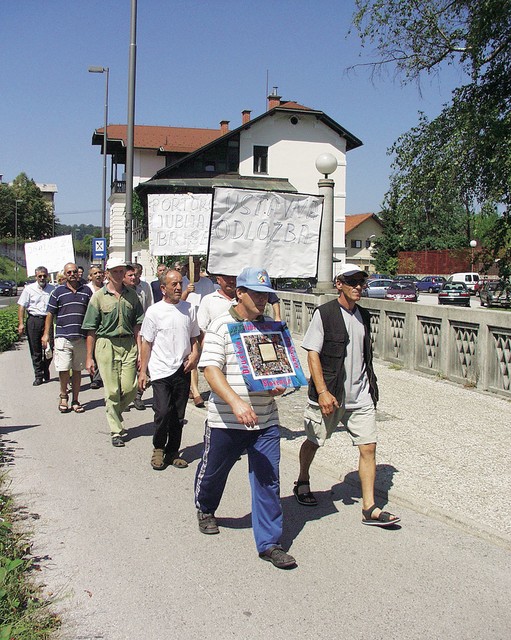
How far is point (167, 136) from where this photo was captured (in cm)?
5872

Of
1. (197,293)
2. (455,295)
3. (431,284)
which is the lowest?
(455,295)

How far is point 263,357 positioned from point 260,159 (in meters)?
50.3

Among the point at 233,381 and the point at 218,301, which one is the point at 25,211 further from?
the point at 233,381

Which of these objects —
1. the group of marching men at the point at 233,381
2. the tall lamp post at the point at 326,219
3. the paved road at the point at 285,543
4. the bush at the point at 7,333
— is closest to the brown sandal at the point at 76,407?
the paved road at the point at 285,543

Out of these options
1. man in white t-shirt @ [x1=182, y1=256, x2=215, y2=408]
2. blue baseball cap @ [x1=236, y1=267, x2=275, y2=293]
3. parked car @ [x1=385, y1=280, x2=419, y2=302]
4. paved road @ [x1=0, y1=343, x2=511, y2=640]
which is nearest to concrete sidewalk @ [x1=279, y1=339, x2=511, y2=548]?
paved road @ [x1=0, y1=343, x2=511, y2=640]

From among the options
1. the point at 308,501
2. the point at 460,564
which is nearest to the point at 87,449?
A: the point at 308,501

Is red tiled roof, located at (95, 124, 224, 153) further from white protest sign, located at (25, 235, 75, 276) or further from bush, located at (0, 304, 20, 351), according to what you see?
white protest sign, located at (25, 235, 75, 276)

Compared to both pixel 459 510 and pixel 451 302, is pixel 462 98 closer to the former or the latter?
pixel 459 510

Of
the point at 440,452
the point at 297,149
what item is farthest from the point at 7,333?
the point at 297,149

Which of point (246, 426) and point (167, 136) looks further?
point (167, 136)

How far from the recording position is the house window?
174ft

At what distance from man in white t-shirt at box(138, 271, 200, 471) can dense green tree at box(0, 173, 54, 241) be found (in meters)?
99.4

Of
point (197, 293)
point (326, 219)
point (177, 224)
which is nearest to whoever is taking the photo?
point (197, 293)

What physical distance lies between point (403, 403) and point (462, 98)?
735 cm
